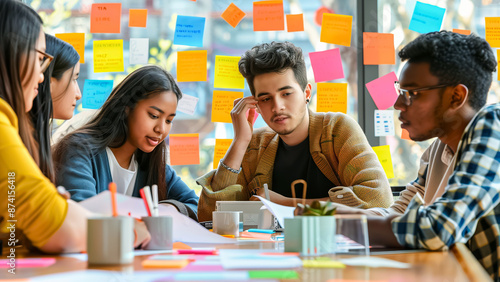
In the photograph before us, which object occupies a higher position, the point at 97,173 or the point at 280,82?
the point at 280,82

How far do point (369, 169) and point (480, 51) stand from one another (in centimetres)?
77

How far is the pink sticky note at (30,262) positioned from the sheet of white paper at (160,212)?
0.17 m

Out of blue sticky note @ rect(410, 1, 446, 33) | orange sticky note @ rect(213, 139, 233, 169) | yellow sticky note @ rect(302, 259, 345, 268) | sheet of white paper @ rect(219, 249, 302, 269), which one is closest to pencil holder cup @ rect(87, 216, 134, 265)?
sheet of white paper @ rect(219, 249, 302, 269)

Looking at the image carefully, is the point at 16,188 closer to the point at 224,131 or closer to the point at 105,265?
the point at 105,265

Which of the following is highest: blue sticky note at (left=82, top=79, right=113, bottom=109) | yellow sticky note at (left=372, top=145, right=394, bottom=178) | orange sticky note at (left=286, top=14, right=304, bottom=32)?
orange sticky note at (left=286, top=14, right=304, bottom=32)

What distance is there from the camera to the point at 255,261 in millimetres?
838

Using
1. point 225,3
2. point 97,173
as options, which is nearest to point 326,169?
point 97,173

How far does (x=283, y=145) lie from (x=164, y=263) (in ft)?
5.03

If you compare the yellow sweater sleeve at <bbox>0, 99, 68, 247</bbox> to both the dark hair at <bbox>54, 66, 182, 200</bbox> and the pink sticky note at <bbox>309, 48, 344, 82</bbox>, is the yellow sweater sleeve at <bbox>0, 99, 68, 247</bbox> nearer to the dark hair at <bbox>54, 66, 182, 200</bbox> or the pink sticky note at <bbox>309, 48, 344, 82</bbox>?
the dark hair at <bbox>54, 66, 182, 200</bbox>

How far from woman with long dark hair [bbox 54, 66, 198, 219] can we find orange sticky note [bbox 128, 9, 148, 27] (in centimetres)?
64

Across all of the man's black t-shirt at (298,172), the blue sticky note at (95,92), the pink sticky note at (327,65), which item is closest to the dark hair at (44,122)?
the man's black t-shirt at (298,172)

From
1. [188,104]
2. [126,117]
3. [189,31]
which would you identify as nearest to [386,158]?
[188,104]

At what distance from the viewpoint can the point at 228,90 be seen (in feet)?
8.84

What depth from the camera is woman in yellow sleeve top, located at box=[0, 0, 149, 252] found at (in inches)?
35.2
